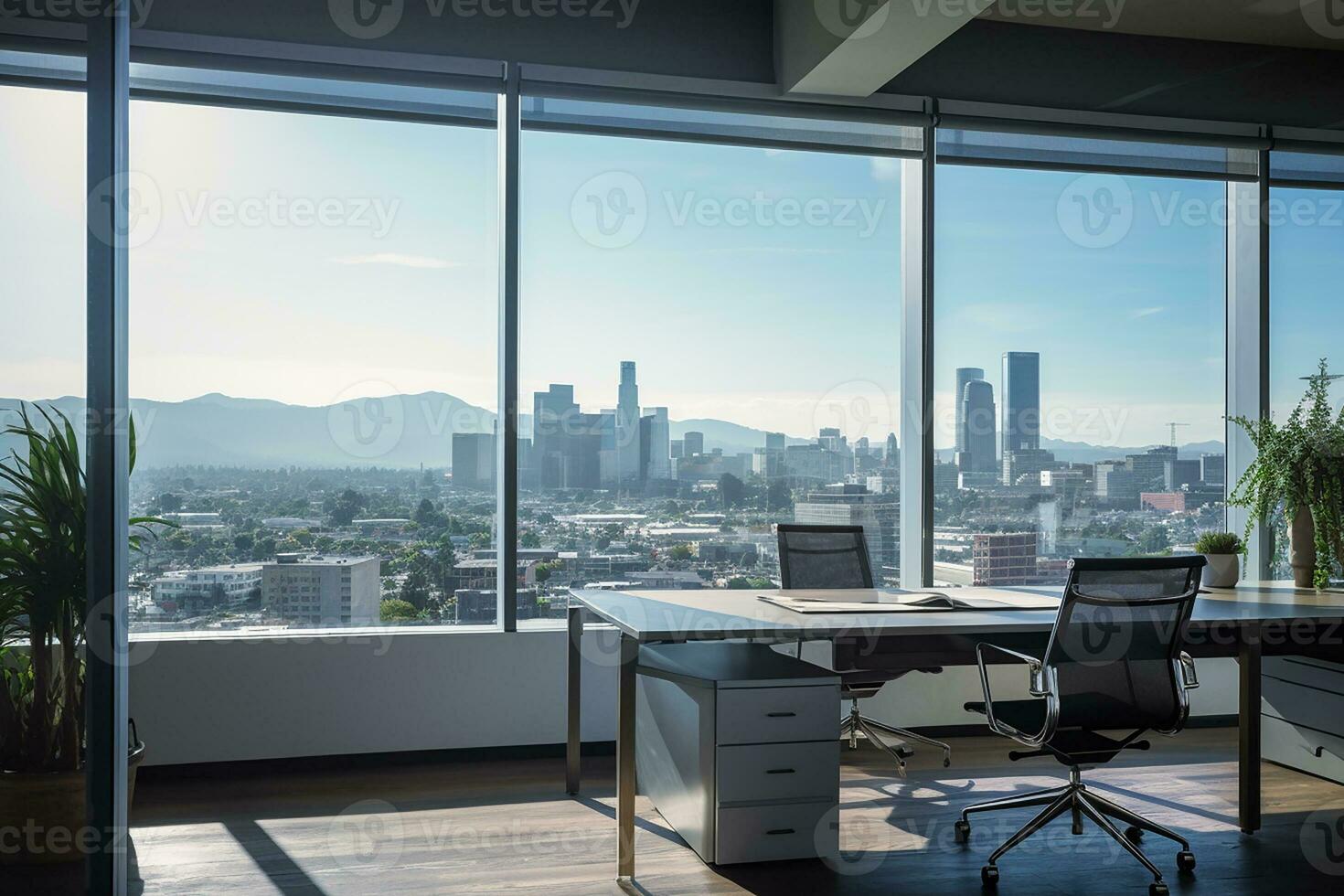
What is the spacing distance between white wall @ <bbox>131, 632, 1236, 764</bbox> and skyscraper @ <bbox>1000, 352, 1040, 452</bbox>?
87.7 inches

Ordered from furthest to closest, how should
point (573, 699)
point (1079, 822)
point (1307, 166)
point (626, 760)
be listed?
point (1307, 166), point (573, 699), point (1079, 822), point (626, 760)

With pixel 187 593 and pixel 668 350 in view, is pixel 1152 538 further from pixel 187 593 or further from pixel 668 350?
pixel 187 593

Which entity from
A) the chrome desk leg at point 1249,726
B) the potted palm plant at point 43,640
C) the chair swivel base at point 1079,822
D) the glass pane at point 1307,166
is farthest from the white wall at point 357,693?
the glass pane at point 1307,166

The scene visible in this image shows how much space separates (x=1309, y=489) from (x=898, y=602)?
2007 mm

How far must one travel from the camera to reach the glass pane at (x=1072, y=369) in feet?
16.7

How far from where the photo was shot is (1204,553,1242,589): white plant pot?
168 inches

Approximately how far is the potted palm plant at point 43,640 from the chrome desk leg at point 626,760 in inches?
55.0

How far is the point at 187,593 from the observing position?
168 inches

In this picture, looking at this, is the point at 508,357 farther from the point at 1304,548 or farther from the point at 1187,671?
the point at 1304,548

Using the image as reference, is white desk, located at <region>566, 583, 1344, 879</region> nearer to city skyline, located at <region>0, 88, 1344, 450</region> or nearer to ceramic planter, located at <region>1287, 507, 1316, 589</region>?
ceramic planter, located at <region>1287, 507, 1316, 589</region>

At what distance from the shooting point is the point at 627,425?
474 cm

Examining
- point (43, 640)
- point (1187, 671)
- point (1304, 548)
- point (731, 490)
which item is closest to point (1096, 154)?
point (1304, 548)

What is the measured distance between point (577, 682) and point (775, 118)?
271cm

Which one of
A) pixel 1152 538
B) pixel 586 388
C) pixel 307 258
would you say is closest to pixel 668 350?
pixel 586 388
